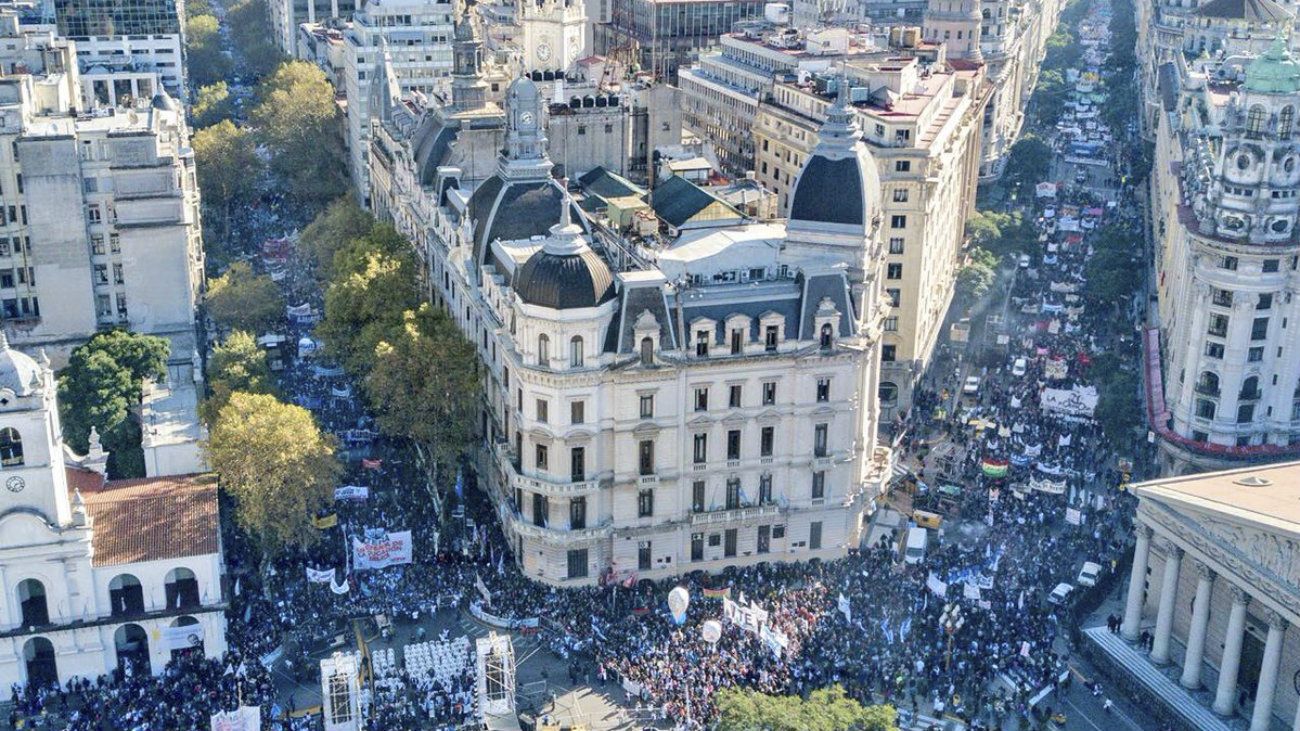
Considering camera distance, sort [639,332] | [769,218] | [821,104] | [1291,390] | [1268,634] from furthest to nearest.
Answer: [821,104], [769,218], [1291,390], [639,332], [1268,634]

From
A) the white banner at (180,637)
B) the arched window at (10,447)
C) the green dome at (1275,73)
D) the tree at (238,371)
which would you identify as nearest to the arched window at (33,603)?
the white banner at (180,637)

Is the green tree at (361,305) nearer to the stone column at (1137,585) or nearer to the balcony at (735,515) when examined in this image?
the balcony at (735,515)

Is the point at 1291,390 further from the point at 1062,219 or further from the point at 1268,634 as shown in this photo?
the point at 1062,219

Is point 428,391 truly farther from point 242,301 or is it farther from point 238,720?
point 242,301

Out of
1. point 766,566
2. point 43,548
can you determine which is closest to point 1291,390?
point 766,566

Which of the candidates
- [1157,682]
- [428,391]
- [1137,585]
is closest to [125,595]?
[428,391]

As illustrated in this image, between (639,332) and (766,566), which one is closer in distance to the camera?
(639,332)
